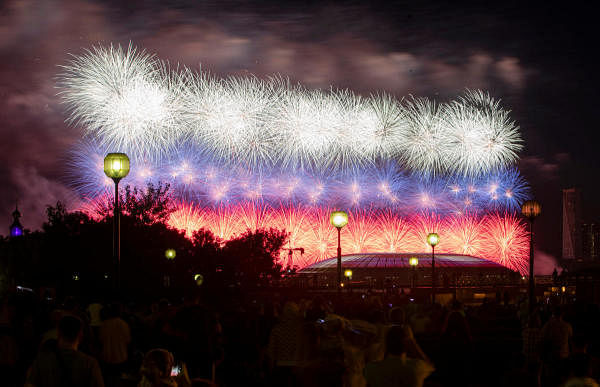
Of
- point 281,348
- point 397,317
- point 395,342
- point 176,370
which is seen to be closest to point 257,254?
point 397,317

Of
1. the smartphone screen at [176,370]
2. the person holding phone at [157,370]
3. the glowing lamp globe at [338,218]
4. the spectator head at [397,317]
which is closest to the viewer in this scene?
the person holding phone at [157,370]

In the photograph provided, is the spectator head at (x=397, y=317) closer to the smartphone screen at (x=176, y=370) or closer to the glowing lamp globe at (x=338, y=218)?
the smartphone screen at (x=176, y=370)

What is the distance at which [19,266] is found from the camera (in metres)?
72.5

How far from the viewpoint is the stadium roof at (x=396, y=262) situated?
10238 cm

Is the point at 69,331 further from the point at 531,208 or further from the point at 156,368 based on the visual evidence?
the point at 531,208

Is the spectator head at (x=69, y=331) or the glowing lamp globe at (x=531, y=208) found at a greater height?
the glowing lamp globe at (x=531, y=208)

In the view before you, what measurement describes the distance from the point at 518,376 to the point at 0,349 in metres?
7.13

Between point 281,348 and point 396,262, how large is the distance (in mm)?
92488

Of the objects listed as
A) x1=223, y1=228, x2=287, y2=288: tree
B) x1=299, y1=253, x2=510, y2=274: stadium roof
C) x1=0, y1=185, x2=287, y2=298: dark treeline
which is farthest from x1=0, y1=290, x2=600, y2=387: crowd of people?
x1=299, y1=253, x2=510, y2=274: stadium roof

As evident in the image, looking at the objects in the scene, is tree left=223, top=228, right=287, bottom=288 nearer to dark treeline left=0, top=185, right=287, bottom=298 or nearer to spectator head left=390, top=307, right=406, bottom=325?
dark treeline left=0, top=185, right=287, bottom=298

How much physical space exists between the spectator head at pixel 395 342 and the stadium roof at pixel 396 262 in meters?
92.3

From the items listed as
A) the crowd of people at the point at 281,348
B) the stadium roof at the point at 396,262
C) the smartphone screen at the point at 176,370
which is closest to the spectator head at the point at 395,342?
the crowd of people at the point at 281,348

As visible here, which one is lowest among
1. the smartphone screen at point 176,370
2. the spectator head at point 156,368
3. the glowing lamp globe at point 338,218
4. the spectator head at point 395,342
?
the smartphone screen at point 176,370

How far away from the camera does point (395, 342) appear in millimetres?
8430
